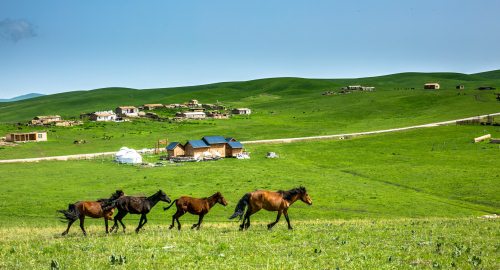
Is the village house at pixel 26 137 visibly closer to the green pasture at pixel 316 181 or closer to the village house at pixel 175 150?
the green pasture at pixel 316 181

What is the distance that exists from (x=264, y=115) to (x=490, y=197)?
390 ft

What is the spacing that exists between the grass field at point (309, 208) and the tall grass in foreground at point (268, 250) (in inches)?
1.9

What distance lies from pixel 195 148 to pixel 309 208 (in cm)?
4053

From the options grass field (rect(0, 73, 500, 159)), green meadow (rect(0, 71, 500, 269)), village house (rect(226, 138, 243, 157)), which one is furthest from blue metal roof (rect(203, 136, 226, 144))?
grass field (rect(0, 73, 500, 159))

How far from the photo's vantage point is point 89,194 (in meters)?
51.9

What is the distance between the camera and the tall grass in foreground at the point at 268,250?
569 inches

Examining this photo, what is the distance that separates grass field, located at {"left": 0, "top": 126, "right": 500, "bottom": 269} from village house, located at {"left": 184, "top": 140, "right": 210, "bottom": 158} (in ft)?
22.0

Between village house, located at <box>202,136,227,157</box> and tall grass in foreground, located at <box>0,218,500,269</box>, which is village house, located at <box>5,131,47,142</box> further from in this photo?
tall grass in foreground, located at <box>0,218,500,269</box>

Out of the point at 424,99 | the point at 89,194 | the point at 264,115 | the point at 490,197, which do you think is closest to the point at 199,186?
the point at 89,194

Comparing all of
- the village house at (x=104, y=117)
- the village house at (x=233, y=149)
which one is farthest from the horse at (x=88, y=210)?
the village house at (x=104, y=117)

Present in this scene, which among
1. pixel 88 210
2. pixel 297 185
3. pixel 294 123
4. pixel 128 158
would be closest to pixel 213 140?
pixel 128 158

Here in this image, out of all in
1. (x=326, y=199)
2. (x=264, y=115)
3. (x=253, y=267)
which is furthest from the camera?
(x=264, y=115)

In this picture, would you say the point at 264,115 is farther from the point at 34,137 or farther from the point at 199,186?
the point at 199,186

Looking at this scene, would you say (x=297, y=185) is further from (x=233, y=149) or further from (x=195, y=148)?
(x=195, y=148)
